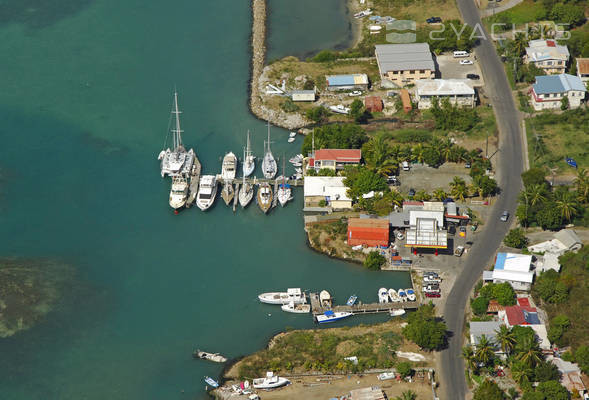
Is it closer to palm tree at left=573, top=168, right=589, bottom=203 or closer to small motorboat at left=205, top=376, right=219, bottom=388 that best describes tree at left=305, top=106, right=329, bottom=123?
palm tree at left=573, top=168, right=589, bottom=203

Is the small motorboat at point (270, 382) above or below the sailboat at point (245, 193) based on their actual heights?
below

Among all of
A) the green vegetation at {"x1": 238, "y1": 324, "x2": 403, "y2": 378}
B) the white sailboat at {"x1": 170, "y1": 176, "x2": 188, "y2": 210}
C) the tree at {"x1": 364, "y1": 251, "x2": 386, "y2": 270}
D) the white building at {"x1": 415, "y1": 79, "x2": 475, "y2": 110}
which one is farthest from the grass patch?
the white sailboat at {"x1": 170, "y1": 176, "x2": 188, "y2": 210}

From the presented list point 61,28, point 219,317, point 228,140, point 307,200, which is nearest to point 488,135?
point 307,200

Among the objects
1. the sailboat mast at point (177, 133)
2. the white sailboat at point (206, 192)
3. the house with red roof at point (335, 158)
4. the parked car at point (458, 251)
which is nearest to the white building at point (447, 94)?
the house with red roof at point (335, 158)

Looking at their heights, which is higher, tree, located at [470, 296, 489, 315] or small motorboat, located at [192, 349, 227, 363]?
tree, located at [470, 296, 489, 315]

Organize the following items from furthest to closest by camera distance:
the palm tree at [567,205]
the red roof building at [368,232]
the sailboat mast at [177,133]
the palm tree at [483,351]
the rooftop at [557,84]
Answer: the rooftop at [557,84] < the sailboat mast at [177,133] < the palm tree at [567,205] < the red roof building at [368,232] < the palm tree at [483,351]

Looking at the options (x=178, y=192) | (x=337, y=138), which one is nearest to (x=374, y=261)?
(x=337, y=138)

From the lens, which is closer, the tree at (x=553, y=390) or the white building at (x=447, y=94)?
the tree at (x=553, y=390)

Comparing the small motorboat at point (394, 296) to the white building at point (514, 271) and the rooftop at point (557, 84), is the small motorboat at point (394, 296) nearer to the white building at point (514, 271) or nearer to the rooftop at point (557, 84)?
the white building at point (514, 271)
